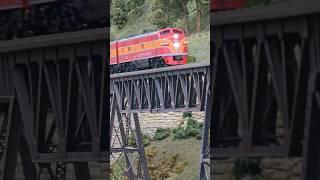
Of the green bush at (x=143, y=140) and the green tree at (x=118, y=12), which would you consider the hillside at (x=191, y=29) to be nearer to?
the green tree at (x=118, y=12)

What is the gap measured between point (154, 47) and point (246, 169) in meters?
0.99

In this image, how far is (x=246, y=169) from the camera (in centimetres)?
300

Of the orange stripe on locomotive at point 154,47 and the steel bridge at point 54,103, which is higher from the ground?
the orange stripe on locomotive at point 154,47

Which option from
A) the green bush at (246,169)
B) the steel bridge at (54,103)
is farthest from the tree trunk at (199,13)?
the green bush at (246,169)

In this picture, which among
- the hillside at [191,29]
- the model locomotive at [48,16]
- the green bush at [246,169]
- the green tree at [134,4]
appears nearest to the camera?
the green bush at [246,169]

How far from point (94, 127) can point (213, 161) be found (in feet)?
3.30

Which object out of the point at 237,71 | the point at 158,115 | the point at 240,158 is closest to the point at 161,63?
the point at 158,115

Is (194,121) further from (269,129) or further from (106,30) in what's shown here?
(106,30)

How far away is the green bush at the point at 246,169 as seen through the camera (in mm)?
2955

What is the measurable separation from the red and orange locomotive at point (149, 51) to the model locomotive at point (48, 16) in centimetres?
27

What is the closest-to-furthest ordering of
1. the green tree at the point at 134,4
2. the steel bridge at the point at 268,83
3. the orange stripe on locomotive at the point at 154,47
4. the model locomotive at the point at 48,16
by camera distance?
the steel bridge at the point at 268,83 → the orange stripe on locomotive at the point at 154,47 → the green tree at the point at 134,4 → the model locomotive at the point at 48,16

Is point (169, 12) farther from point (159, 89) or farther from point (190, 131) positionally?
point (190, 131)

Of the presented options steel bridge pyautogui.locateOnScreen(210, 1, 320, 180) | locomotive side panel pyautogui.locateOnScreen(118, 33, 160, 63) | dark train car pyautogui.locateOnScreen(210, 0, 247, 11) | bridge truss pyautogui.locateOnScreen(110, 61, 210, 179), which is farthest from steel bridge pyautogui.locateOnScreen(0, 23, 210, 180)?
dark train car pyautogui.locateOnScreen(210, 0, 247, 11)

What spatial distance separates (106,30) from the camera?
3.64 meters
